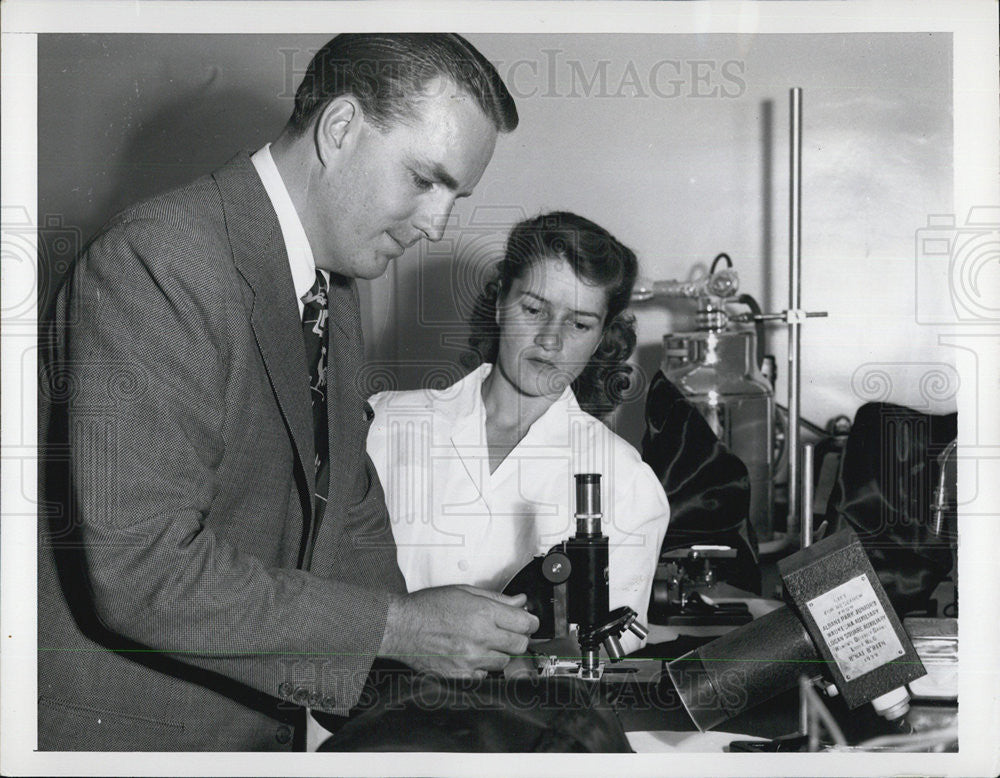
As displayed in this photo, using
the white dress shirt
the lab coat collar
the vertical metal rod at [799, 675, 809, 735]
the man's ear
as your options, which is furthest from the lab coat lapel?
the vertical metal rod at [799, 675, 809, 735]

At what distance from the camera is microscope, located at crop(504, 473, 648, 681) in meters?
1.30

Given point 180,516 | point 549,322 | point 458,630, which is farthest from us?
point 549,322

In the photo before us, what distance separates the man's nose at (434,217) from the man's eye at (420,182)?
0.02 m

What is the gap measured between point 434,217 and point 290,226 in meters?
0.20

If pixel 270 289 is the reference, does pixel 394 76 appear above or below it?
above

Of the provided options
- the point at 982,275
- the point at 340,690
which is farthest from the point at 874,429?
the point at 340,690

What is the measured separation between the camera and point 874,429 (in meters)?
1.44

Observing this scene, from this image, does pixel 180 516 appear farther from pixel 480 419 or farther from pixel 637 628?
pixel 637 628

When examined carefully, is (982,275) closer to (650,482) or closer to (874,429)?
(874,429)

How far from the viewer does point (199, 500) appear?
1194 mm

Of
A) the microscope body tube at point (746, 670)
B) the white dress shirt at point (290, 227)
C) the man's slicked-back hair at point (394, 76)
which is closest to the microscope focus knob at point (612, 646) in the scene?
the microscope body tube at point (746, 670)

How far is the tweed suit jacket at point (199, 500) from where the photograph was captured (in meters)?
1.18

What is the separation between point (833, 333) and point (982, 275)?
231 millimetres

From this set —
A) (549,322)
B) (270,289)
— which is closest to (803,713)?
(549,322)
